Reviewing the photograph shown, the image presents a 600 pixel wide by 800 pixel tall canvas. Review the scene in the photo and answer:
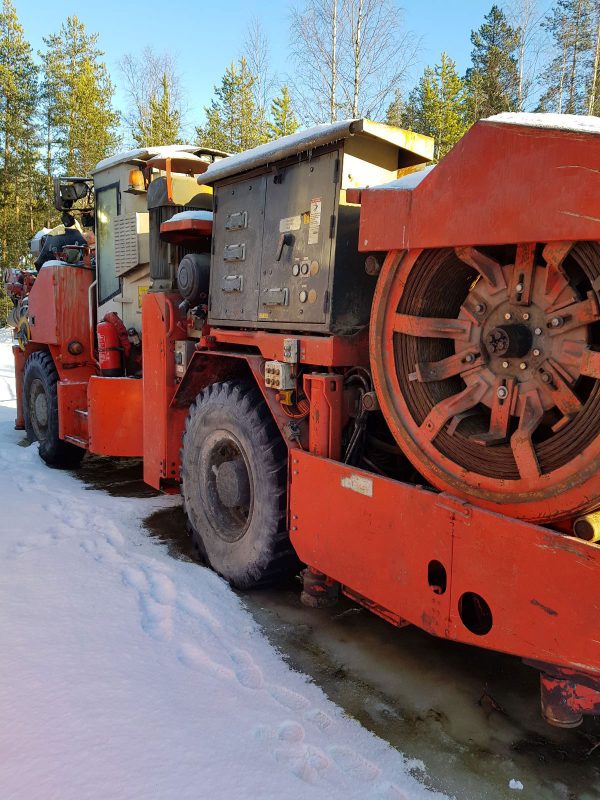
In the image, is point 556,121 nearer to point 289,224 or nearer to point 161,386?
point 289,224

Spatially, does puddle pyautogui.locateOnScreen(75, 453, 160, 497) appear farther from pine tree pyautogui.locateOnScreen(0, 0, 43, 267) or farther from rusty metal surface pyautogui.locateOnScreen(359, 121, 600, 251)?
pine tree pyautogui.locateOnScreen(0, 0, 43, 267)

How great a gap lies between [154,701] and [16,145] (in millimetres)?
31854

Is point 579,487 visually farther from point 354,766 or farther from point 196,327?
point 196,327

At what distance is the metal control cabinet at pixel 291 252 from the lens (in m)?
3.16

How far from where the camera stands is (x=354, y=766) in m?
2.32

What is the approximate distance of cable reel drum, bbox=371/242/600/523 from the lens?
2.19 meters

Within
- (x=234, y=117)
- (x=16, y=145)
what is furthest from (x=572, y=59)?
(x=16, y=145)

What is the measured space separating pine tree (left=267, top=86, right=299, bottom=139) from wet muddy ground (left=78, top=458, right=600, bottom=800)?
84.6ft

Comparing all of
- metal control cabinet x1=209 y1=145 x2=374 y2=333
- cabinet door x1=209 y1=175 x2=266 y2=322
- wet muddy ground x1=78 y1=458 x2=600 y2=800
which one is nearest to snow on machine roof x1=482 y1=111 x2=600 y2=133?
metal control cabinet x1=209 y1=145 x2=374 y2=333

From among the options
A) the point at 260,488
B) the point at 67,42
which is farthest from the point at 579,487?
the point at 67,42

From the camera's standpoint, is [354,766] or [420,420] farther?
[420,420]

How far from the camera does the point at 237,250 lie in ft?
12.6

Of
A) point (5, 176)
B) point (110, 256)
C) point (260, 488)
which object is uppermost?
point (5, 176)

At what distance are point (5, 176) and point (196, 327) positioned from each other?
28849mm
